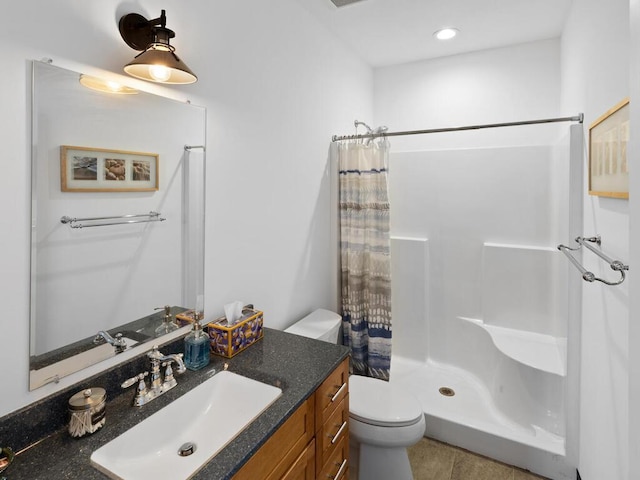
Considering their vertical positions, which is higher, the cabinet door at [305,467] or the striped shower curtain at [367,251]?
the striped shower curtain at [367,251]

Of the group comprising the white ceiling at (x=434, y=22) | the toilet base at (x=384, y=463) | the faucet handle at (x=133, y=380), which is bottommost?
the toilet base at (x=384, y=463)

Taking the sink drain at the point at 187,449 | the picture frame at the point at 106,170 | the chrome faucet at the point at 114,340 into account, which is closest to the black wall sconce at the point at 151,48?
the picture frame at the point at 106,170

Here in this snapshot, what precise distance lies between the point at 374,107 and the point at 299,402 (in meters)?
2.78

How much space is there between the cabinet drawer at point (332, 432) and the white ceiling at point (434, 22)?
7.15 ft

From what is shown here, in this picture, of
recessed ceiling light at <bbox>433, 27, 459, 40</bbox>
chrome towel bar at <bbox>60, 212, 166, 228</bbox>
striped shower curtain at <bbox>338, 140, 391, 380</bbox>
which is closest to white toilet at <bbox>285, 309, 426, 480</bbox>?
striped shower curtain at <bbox>338, 140, 391, 380</bbox>

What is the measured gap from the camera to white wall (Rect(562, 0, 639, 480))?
3.94 ft

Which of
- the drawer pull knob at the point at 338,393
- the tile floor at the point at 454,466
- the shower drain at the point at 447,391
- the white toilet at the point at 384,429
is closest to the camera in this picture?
the drawer pull knob at the point at 338,393

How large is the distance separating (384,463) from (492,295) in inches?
59.8

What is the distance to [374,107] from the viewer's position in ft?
10.7

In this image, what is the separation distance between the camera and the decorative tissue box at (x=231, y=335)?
4.78 feet

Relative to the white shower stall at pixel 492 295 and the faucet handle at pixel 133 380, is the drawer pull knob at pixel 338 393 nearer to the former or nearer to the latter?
the faucet handle at pixel 133 380

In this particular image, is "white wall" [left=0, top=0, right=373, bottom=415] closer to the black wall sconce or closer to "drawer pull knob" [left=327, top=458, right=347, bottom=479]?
the black wall sconce

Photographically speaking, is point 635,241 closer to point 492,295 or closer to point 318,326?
point 318,326

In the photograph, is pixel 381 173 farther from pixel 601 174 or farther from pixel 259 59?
pixel 601 174
